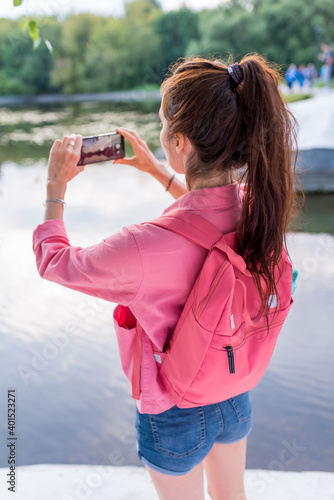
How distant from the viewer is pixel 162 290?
859 mm

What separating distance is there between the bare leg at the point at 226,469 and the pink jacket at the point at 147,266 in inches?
8.8

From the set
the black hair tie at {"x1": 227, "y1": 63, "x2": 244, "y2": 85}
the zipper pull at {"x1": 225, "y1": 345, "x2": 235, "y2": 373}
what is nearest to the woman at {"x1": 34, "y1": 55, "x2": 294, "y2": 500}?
the black hair tie at {"x1": 227, "y1": 63, "x2": 244, "y2": 85}

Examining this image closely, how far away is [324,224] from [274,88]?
459 cm

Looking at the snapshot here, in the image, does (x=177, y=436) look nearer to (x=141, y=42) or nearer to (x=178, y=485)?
(x=178, y=485)

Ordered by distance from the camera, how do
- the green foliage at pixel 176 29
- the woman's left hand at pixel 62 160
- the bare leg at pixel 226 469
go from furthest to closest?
the green foliage at pixel 176 29
the bare leg at pixel 226 469
the woman's left hand at pixel 62 160

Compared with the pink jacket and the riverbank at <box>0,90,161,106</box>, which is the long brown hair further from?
the riverbank at <box>0,90,161,106</box>

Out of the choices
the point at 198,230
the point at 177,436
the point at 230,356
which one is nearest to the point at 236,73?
the point at 198,230

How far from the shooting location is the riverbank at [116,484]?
1.56 metres

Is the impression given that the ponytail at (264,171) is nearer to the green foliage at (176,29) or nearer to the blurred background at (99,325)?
the blurred background at (99,325)

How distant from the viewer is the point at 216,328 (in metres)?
0.86

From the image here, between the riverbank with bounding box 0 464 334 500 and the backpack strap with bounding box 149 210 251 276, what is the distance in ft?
3.41

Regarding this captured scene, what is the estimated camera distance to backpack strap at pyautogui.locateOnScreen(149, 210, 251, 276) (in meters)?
0.84

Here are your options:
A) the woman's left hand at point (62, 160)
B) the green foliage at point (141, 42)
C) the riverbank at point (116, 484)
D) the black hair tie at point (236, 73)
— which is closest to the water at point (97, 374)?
the riverbank at point (116, 484)

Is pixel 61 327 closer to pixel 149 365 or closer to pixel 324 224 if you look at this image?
pixel 149 365
